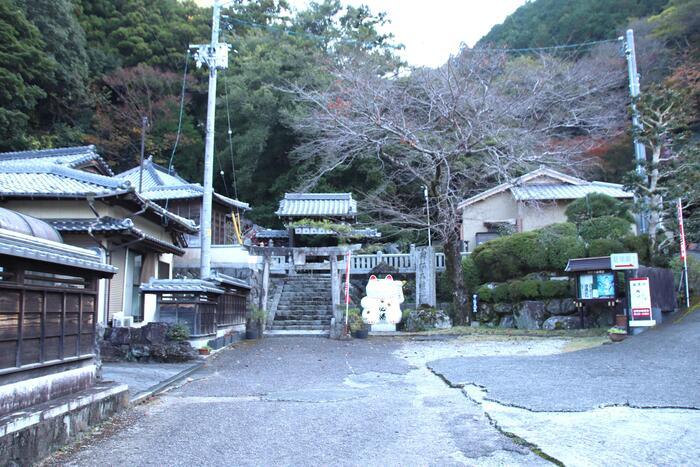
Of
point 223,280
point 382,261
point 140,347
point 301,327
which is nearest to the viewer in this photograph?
point 140,347

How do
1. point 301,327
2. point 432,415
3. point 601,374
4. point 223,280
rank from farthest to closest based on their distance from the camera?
point 301,327, point 223,280, point 601,374, point 432,415

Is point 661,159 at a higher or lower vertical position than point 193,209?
lower

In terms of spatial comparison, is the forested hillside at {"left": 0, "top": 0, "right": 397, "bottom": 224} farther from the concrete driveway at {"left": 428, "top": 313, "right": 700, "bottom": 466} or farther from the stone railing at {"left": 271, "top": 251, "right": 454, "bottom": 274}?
the concrete driveway at {"left": 428, "top": 313, "right": 700, "bottom": 466}

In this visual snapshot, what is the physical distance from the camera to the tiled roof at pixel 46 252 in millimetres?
5188

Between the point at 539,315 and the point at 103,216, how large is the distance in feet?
44.8

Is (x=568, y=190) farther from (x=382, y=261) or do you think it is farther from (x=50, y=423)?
(x=50, y=423)

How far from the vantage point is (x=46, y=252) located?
5809 millimetres

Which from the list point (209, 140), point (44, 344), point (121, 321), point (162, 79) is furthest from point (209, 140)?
point (162, 79)

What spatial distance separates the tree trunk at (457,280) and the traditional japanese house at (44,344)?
42.3ft

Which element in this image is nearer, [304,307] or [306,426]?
[306,426]

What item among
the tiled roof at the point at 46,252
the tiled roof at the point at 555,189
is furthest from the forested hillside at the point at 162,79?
the tiled roof at the point at 46,252

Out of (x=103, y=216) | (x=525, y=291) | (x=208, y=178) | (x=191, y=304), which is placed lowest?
(x=191, y=304)

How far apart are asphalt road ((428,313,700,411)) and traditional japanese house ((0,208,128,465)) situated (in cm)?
498

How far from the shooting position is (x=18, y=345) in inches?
211
